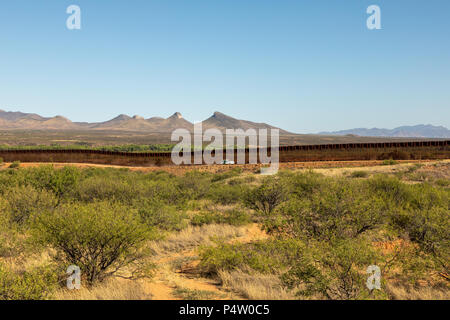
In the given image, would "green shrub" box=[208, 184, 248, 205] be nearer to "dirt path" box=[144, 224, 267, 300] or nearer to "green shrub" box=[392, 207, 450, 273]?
"dirt path" box=[144, 224, 267, 300]

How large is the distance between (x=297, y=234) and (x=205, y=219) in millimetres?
5499

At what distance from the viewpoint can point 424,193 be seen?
40.0ft

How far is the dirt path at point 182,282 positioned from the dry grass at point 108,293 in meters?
0.30

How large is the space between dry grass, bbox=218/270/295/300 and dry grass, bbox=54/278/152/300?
Answer: 5.97 feet

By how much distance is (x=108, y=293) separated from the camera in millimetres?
6125

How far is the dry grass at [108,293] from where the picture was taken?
6.04 meters

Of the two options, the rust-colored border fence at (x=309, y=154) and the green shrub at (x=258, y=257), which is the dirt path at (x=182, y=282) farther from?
the rust-colored border fence at (x=309, y=154)

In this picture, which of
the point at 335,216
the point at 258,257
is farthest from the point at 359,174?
the point at 258,257

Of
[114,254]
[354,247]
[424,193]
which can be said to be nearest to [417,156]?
[424,193]

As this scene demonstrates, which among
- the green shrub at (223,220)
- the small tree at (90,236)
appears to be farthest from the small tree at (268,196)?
the small tree at (90,236)

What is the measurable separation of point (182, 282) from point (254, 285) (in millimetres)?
1867

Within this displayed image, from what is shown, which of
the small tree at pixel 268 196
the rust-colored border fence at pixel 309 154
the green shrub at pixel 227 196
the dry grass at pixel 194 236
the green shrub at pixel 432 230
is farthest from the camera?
the rust-colored border fence at pixel 309 154
